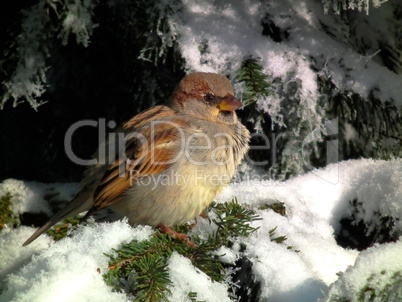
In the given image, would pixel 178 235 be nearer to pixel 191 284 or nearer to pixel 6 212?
pixel 191 284

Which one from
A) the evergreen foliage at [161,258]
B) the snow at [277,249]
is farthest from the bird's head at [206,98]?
the evergreen foliage at [161,258]

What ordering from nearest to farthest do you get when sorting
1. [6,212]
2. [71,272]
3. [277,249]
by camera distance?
[71,272]
[277,249]
[6,212]

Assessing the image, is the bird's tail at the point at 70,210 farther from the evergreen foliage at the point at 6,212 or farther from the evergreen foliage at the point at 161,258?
the evergreen foliage at the point at 161,258

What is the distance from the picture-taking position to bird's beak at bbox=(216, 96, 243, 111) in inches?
102

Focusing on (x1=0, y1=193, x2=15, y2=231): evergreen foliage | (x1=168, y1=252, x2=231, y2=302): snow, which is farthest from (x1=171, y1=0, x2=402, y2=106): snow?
(x1=0, y1=193, x2=15, y2=231): evergreen foliage

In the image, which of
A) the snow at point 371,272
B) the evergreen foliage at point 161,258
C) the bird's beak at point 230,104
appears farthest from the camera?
the bird's beak at point 230,104

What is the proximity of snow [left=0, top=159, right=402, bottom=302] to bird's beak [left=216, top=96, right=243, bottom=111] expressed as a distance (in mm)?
409

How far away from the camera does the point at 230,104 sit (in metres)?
2.61

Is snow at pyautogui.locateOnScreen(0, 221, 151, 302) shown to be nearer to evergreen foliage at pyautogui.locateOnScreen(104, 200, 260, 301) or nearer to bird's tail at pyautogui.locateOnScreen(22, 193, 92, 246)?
evergreen foliage at pyautogui.locateOnScreen(104, 200, 260, 301)

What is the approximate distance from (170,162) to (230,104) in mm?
458

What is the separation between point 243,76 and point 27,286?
4.99ft

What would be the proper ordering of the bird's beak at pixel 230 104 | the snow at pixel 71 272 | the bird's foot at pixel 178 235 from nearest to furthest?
the snow at pixel 71 272, the bird's foot at pixel 178 235, the bird's beak at pixel 230 104

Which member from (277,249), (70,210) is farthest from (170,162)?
(277,249)

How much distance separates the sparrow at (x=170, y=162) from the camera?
7.88ft
